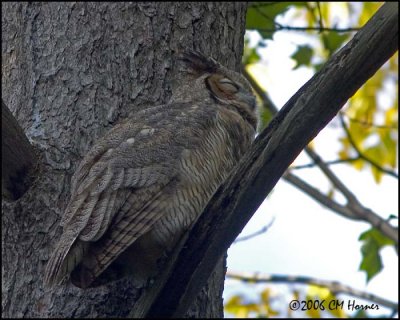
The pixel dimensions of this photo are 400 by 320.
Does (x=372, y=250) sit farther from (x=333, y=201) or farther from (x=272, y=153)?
(x=272, y=153)

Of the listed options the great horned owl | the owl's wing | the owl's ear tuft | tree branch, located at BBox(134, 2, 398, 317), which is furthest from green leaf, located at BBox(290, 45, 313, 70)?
tree branch, located at BBox(134, 2, 398, 317)

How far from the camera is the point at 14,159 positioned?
2160 mm

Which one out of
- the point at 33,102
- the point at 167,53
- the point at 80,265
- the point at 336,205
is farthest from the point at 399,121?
the point at 80,265

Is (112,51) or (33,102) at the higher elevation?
(112,51)

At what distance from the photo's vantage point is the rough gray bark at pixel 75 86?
226cm

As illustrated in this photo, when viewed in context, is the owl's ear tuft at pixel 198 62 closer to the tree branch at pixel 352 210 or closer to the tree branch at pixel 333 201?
the tree branch at pixel 333 201

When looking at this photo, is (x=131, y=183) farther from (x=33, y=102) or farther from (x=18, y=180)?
(x=33, y=102)

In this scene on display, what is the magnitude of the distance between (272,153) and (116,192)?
1.65ft

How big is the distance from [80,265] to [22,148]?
0.34 metres

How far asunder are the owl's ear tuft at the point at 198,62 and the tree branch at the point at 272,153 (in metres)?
0.82

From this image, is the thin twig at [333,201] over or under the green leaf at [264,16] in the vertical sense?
under

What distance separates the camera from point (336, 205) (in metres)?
3.95

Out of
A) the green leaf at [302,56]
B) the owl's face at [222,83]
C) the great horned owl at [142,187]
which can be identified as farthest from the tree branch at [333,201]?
the great horned owl at [142,187]

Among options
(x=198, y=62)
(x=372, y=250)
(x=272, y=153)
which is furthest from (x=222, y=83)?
(x=372, y=250)
